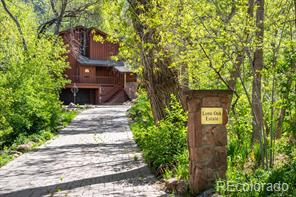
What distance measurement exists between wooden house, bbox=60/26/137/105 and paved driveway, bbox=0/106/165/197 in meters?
32.1

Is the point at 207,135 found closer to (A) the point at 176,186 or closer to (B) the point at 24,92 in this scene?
(A) the point at 176,186

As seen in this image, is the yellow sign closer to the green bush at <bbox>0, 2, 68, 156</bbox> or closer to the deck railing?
the green bush at <bbox>0, 2, 68, 156</bbox>

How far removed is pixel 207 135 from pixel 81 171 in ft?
13.9

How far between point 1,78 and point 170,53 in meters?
7.52

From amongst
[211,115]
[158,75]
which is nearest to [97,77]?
[158,75]

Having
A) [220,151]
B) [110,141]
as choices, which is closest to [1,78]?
[110,141]

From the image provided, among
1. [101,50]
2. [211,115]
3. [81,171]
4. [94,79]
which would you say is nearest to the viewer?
[211,115]

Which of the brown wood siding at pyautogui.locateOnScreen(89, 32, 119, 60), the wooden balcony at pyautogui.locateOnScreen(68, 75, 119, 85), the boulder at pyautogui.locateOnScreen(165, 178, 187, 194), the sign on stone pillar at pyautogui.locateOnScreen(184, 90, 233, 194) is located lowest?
the boulder at pyautogui.locateOnScreen(165, 178, 187, 194)

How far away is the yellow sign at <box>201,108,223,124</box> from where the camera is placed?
683 centimetres

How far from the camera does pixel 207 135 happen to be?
6.86 meters

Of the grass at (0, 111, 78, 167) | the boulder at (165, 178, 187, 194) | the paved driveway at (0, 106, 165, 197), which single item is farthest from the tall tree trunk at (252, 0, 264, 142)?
the grass at (0, 111, 78, 167)

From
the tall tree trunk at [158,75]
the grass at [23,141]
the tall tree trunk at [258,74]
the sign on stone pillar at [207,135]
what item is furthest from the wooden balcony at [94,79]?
the sign on stone pillar at [207,135]

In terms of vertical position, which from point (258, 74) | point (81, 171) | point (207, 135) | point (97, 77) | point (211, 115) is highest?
point (97, 77)

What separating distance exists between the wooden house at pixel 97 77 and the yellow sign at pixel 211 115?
132 feet
